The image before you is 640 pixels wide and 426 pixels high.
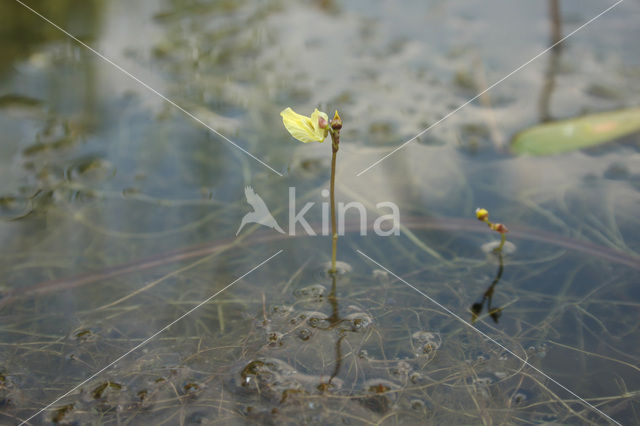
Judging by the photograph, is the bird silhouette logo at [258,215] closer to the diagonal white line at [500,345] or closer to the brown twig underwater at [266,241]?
the brown twig underwater at [266,241]

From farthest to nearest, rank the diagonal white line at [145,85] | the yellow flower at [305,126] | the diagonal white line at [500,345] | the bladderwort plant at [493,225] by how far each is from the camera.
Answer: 1. the diagonal white line at [145,85]
2. the bladderwort plant at [493,225]
3. the yellow flower at [305,126]
4. the diagonal white line at [500,345]

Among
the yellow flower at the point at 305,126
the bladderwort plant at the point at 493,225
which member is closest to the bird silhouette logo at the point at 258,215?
the yellow flower at the point at 305,126

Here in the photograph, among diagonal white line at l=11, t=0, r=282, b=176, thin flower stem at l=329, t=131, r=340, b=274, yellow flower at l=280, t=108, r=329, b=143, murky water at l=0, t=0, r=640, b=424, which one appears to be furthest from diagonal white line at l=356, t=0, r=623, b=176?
yellow flower at l=280, t=108, r=329, b=143

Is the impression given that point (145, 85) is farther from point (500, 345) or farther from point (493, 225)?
point (500, 345)

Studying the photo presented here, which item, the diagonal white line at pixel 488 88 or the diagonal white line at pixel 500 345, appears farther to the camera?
the diagonal white line at pixel 488 88

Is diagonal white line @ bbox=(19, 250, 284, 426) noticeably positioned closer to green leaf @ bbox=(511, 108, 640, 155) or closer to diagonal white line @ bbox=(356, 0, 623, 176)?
diagonal white line @ bbox=(356, 0, 623, 176)

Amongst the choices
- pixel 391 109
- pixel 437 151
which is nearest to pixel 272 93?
pixel 391 109

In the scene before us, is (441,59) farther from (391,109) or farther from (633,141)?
(633,141)
